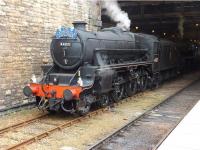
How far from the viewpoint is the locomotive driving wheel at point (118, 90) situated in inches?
540

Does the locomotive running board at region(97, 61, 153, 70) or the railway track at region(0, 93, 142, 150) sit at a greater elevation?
the locomotive running board at region(97, 61, 153, 70)

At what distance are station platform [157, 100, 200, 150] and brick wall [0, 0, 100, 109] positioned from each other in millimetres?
5854

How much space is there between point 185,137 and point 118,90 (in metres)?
6.74

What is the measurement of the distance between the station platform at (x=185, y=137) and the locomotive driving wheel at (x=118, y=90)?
4.85 metres

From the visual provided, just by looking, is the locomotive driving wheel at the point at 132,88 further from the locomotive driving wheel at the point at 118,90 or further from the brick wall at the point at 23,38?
the brick wall at the point at 23,38

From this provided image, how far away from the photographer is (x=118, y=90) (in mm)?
14055

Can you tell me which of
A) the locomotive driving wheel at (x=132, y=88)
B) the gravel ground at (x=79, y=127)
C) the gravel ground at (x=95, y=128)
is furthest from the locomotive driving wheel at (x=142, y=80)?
the gravel ground at (x=79, y=127)

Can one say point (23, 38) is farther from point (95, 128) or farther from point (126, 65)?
point (95, 128)

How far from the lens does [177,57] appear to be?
25.1 meters

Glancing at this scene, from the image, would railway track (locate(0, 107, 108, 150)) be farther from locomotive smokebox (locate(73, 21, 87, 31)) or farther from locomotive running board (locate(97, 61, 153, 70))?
locomotive smokebox (locate(73, 21, 87, 31))

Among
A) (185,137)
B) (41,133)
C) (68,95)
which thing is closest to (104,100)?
(68,95)

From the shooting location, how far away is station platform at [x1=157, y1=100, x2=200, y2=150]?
22.3 feet

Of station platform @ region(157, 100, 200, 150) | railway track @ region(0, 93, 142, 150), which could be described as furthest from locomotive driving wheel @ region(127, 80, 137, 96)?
station platform @ region(157, 100, 200, 150)

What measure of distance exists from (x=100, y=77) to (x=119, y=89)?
8.65 feet
